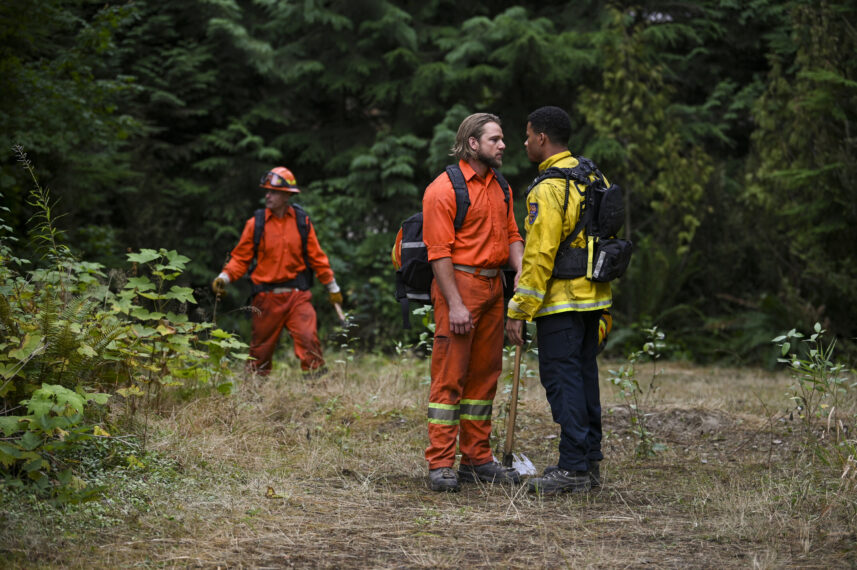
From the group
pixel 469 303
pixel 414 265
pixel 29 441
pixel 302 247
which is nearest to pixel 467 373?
pixel 469 303

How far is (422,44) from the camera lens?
15094 mm

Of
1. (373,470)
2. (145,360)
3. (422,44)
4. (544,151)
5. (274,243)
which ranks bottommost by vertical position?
(373,470)

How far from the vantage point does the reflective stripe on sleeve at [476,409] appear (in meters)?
5.21

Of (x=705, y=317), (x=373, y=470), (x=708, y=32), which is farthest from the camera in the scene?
(x=708, y=32)

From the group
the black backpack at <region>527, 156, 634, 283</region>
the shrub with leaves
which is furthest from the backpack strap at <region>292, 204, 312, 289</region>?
the black backpack at <region>527, 156, 634, 283</region>

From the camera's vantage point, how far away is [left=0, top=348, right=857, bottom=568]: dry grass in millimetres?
3629

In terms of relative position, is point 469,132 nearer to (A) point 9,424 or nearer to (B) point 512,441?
(B) point 512,441

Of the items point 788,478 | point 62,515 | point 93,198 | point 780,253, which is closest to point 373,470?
point 62,515

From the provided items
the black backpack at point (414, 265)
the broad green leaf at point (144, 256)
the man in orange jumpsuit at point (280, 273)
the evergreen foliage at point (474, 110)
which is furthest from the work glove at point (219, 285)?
the evergreen foliage at point (474, 110)

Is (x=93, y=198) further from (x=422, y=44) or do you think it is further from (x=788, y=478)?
(x=788, y=478)

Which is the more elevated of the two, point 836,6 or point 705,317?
point 836,6

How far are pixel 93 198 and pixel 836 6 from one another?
9.93m

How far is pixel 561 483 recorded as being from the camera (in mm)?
4859

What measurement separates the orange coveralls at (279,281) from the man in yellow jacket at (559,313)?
139 inches
